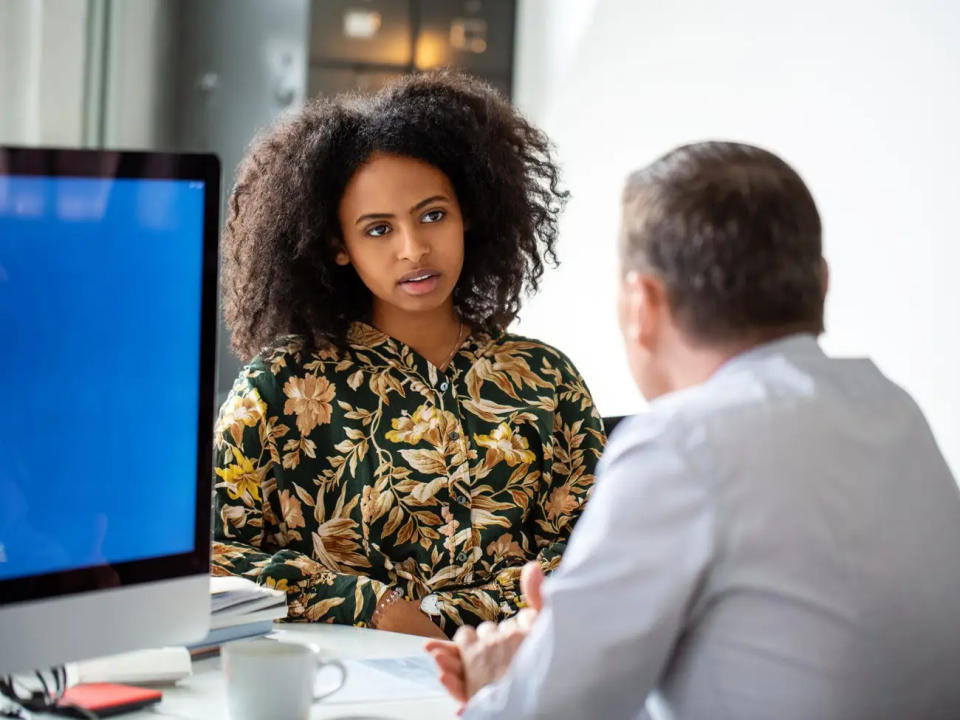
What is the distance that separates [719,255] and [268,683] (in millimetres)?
525

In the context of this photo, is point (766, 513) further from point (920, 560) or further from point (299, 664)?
point (299, 664)

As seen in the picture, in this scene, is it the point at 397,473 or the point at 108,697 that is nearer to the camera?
the point at 108,697

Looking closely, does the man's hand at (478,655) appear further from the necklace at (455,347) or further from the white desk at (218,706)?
the necklace at (455,347)

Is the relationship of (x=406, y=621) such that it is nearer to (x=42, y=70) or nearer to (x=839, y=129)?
(x=839, y=129)

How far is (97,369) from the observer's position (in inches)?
40.2

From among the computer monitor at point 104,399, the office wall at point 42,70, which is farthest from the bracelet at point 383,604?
the office wall at point 42,70

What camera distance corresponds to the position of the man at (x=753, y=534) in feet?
2.90

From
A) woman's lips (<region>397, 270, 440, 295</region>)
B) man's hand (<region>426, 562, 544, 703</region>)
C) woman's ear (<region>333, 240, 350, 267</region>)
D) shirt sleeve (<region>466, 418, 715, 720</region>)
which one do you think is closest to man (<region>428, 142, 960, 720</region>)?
shirt sleeve (<region>466, 418, 715, 720</region>)

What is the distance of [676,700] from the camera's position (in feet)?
3.08

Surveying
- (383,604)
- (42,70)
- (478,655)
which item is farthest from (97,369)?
(42,70)

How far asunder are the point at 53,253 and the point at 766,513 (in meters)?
0.60

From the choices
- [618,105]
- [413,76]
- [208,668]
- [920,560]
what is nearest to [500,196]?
[413,76]

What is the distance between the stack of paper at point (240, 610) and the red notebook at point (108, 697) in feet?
0.52

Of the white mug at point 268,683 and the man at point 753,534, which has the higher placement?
the man at point 753,534
